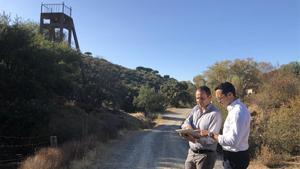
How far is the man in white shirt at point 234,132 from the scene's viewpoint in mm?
4441

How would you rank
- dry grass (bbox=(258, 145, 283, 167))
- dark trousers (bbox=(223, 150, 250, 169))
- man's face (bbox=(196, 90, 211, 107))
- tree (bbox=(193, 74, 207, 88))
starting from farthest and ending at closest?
tree (bbox=(193, 74, 207, 88))
dry grass (bbox=(258, 145, 283, 167))
man's face (bbox=(196, 90, 211, 107))
dark trousers (bbox=(223, 150, 250, 169))

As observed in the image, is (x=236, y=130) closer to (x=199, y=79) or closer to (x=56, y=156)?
(x=56, y=156)

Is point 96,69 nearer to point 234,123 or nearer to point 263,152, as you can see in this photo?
point 263,152

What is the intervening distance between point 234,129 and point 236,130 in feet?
0.09

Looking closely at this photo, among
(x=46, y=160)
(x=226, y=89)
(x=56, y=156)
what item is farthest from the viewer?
(x=56, y=156)

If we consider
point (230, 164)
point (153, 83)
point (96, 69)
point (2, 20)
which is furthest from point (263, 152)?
point (153, 83)

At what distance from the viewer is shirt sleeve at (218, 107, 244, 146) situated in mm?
4422

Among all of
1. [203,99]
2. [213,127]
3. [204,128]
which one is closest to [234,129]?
[213,127]

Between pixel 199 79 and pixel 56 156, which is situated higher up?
pixel 199 79

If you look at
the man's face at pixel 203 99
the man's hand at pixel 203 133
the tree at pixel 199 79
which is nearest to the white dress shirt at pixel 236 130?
the man's hand at pixel 203 133

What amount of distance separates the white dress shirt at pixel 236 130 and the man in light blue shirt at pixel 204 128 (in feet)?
1.63

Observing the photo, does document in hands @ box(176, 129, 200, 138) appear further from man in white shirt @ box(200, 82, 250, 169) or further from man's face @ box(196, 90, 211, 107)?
man's face @ box(196, 90, 211, 107)

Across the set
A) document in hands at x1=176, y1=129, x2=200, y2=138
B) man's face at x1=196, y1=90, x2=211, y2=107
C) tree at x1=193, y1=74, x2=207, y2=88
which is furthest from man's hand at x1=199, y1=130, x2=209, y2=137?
tree at x1=193, y1=74, x2=207, y2=88

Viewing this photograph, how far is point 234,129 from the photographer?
4434 millimetres
